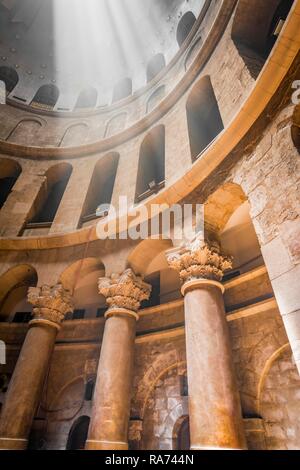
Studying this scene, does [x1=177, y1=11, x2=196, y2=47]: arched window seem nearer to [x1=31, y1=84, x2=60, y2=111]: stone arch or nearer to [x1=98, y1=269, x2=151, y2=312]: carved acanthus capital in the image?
[x1=31, y1=84, x2=60, y2=111]: stone arch

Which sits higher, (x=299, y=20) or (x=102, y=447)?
(x=299, y=20)

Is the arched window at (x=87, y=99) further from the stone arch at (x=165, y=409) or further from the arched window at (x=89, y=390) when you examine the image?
the stone arch at (x=165, y=409)

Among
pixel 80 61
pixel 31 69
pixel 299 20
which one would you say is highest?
pixel 80 61

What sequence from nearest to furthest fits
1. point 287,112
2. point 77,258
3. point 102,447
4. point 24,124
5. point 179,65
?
point 287,112 < point 102,447 < point 77,258 < point 179,65 < point 24,124

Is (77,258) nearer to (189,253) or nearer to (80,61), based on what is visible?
(189,253)

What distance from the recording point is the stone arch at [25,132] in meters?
10.8

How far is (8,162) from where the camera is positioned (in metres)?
9.66

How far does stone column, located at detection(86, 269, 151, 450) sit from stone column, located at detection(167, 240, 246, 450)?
126 centimetres

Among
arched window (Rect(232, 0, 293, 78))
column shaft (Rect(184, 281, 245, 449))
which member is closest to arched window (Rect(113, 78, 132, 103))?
arched window (Rect(232, 0, 293, 78))

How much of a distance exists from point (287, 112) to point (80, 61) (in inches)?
552

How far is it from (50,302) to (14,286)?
7.51 feet

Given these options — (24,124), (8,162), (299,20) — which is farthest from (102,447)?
(24,124)

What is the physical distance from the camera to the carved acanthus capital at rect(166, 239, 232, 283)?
4094 millimetres

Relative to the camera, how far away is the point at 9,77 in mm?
13297
